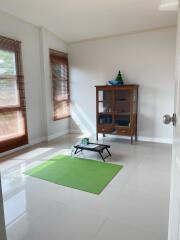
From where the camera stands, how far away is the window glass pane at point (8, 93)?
3.56 m

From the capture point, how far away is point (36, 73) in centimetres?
432

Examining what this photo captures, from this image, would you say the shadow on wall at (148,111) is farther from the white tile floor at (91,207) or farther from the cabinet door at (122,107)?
the white tile floor at (91,207)

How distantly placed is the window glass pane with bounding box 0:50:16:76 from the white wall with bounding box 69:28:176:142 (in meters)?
1.77

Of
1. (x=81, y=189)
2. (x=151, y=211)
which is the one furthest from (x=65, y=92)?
(x=151, y=211)

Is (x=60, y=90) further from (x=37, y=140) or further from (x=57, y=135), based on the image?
(x=37, y=140)

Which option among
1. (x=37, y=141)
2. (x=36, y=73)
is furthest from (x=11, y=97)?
(x=37, y=141)

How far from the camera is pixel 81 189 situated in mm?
2363

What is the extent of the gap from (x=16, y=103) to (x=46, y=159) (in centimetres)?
133

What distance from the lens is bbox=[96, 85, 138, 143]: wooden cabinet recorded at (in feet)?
13.8

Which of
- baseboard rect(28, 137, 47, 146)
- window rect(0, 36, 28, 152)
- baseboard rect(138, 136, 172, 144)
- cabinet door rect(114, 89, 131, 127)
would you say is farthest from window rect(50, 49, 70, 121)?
baseboard rect(138, 136, 172, 144)

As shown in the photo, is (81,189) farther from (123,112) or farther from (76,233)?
(123,112)

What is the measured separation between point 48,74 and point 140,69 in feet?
7.06

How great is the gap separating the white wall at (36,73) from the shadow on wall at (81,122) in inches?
29.1

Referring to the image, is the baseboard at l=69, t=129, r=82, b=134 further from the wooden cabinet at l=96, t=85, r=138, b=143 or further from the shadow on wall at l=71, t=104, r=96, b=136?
the wooden cabinet at l=96, t=85, r=138, b=143
